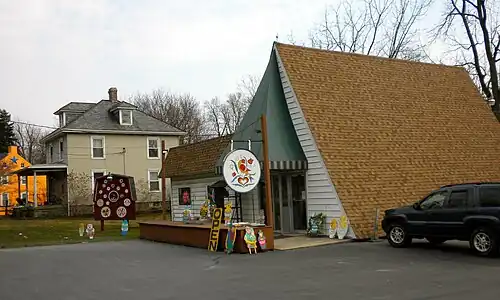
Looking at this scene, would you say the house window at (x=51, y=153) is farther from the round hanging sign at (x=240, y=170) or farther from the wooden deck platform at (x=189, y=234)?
the round hanging sign at (x=240, y=170)

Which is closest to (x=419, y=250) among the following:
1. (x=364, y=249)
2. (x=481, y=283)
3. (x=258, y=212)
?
(x=364, y=249)

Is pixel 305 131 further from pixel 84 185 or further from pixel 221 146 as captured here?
pixel 84 185

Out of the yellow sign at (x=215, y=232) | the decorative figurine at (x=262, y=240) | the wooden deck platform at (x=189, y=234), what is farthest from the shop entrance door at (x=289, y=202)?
the yellow sign at (x=215, y=232)

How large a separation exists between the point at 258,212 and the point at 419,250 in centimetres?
777

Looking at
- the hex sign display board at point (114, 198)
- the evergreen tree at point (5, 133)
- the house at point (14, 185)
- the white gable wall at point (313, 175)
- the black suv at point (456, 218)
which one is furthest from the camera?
the evergreen tree at point (5, 133)

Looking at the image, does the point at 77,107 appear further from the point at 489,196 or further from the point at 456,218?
the point at 489,196

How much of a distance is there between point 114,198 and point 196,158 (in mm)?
4389

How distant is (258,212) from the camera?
21266mm

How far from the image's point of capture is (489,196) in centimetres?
1330

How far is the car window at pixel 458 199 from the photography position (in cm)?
1379

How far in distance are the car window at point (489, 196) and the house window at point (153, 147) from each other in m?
34.7

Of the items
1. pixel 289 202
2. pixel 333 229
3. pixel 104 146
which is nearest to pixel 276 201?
pixel 289 202

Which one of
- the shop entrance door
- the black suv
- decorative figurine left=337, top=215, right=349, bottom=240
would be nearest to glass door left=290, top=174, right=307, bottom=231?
the shop entrance door

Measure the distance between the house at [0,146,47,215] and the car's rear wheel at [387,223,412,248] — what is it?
3130 cm
